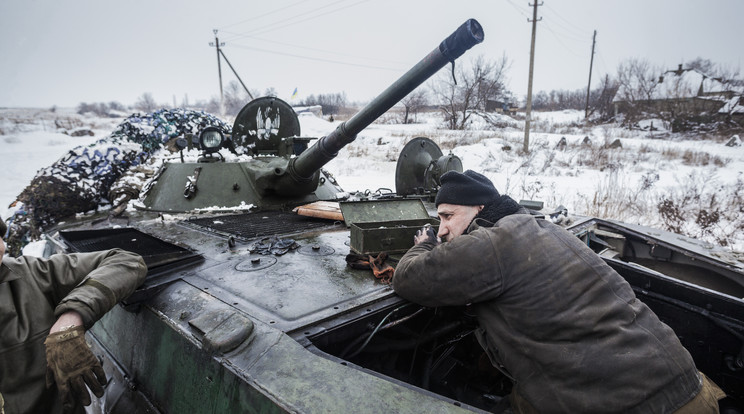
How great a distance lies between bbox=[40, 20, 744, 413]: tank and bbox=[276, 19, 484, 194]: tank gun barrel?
0.04ft

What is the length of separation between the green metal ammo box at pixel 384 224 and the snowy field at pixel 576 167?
6.14 m

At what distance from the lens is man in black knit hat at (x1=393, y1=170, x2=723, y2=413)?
1.53 meters

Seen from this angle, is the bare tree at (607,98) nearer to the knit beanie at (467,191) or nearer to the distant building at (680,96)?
the distant building at (680,96)

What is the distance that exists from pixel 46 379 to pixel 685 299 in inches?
126

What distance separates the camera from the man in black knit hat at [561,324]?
5.00 feet

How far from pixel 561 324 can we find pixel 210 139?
4.19 meters

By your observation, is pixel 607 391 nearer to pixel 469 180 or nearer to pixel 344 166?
pixel 469 180

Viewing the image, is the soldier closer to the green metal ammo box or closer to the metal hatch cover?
the metal hatch cover

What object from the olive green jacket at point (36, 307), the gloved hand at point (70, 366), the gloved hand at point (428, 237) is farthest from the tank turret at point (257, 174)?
the gloved hand at point (70, 366)

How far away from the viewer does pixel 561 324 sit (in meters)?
1.60

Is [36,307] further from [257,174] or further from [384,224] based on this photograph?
[257,174]

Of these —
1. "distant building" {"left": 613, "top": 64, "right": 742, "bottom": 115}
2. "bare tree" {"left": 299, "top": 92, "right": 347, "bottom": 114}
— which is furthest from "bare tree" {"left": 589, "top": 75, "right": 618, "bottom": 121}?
"bare tree" {"left": 299, "top": 92, "right": 347, "bottom": 114}

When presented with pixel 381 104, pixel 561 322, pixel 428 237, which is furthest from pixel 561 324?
pixel 381 104

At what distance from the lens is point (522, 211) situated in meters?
2.09
